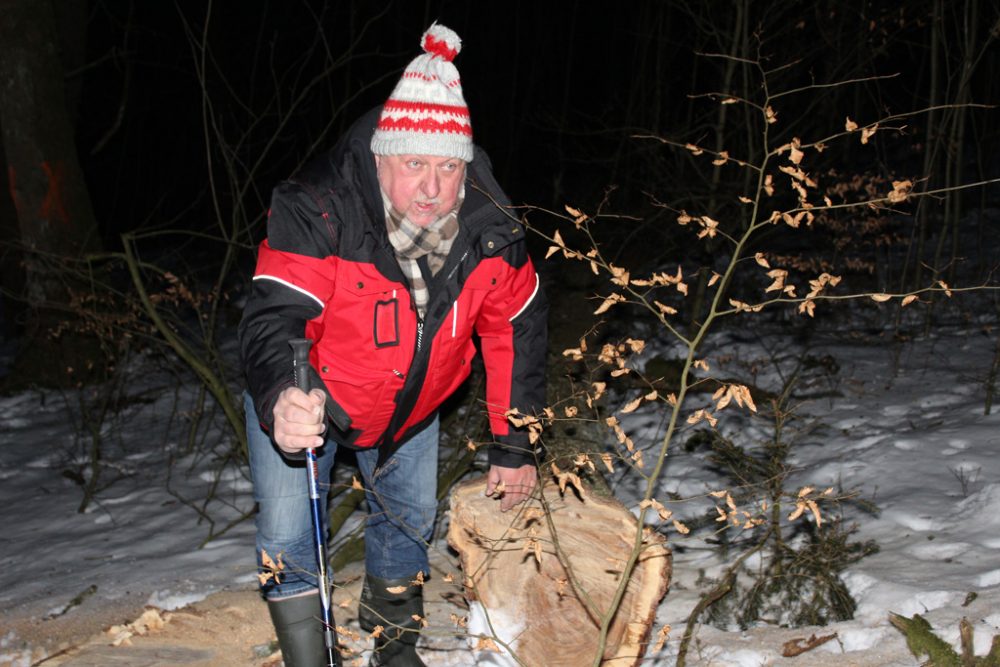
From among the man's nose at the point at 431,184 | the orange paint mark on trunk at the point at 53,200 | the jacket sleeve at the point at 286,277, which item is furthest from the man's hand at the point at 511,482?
the orange paint mark on trunk at the point at 53,200

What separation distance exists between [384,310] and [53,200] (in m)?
5.67

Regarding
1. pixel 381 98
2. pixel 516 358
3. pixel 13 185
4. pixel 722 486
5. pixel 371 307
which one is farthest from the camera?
pixel 381 98

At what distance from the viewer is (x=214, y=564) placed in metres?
4.31

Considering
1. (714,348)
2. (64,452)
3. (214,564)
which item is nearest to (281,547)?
(214,564)

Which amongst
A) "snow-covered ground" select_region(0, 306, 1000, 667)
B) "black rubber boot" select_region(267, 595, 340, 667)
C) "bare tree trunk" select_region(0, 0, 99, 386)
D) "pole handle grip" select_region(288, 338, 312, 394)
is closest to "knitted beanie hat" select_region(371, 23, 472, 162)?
"pole handle grip" select_region(288, 338, 312, 394)

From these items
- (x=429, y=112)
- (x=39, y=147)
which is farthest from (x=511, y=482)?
(x=39, y=147)

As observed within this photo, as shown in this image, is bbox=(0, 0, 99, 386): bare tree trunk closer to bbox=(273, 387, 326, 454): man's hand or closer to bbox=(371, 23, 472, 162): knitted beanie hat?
bbox=(371, 23, 472, 162): knitted beanie hat

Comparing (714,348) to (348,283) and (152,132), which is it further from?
(152,132)

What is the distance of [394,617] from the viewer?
324cm

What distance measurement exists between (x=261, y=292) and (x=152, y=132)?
59.7ft

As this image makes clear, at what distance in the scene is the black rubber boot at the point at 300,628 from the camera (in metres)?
2.90

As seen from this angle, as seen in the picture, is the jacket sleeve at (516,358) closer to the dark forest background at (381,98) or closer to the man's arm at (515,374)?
the man's arm at (515,374)

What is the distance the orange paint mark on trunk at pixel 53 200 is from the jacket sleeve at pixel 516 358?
18.0ft

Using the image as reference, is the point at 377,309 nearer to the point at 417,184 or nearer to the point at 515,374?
the point at 417,184
